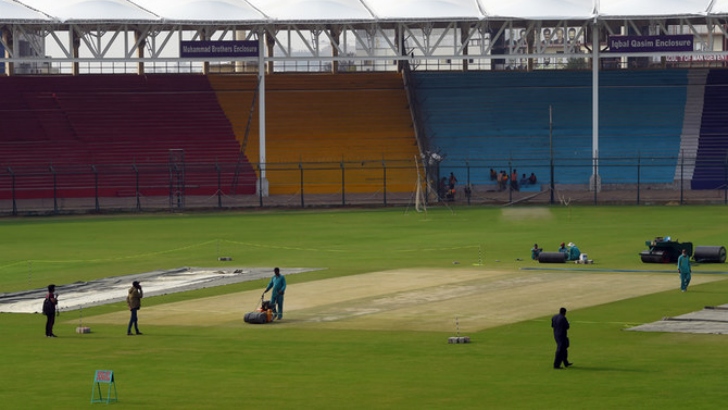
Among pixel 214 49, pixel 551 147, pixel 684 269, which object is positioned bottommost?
pixel 684 269

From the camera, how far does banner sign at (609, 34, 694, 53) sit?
8469 centimetres

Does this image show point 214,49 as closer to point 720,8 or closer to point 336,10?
point 336,10

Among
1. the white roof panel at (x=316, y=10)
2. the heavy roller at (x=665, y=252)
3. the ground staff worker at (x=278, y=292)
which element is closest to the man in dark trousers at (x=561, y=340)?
the ground staff worker at (x=278, y=292)

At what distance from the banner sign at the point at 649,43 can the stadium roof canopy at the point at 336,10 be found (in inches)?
55.6

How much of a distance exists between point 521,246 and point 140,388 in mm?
33397

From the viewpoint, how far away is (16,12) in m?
86.0

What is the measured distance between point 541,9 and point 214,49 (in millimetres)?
20748

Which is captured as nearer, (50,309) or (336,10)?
(50,309)

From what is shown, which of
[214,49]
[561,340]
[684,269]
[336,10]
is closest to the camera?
[561,340]

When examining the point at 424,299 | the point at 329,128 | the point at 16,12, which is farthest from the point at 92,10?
the point at 424,299

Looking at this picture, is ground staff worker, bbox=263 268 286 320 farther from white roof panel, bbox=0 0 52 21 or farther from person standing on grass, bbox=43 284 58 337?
white roof panel, bbox=0 0 52 21

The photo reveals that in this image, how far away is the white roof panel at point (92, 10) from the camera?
8512 centimetres

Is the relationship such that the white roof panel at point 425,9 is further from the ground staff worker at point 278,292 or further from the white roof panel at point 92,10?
the ground staff worker at point 278,292

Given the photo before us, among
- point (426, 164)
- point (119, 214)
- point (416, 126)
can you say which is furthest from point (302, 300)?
point (416, 126)
